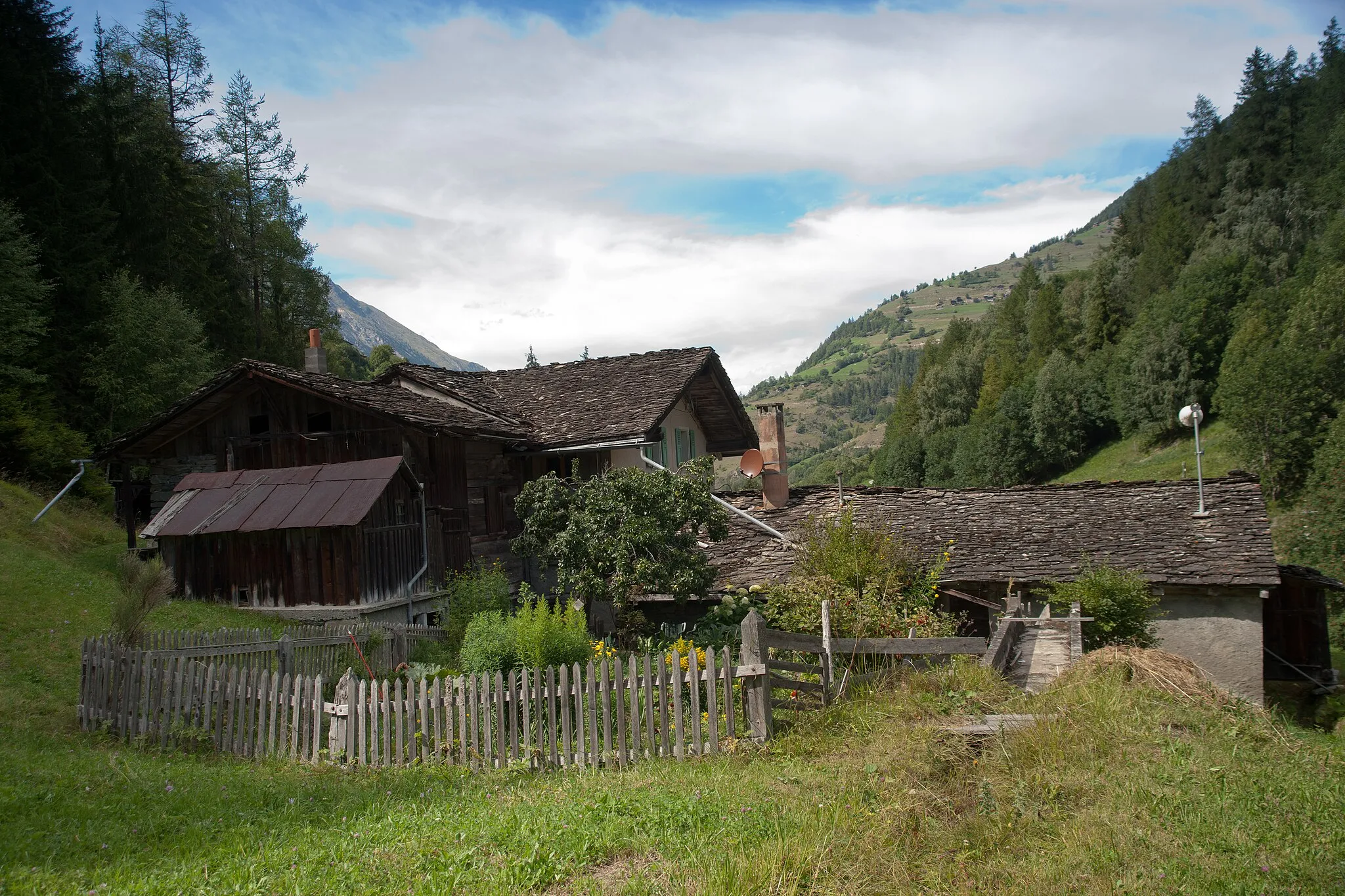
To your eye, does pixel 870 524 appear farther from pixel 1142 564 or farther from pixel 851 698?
pixel 851 698

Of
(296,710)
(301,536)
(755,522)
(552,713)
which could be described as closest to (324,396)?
(301,536)

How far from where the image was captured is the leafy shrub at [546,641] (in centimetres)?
1048

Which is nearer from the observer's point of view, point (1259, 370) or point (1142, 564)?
point (1142, 564)

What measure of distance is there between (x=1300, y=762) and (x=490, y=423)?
49.9 feet

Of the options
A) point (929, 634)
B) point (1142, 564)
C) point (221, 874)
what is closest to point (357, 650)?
point (221, 874)

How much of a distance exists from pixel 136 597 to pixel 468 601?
18.6 ft

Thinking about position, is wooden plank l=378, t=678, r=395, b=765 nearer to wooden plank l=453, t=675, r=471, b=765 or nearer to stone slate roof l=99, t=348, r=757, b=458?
wooden plank l=453, t=675, r=471, b=765

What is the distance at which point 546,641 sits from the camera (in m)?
10.6

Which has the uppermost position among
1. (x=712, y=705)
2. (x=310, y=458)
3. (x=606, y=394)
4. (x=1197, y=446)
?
(x=606, y=394)

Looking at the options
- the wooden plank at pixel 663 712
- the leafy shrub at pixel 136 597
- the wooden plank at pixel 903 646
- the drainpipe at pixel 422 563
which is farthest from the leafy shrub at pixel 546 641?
the drainpipe at pixel 422 563

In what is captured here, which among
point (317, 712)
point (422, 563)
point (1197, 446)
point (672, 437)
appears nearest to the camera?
point (317, 712)

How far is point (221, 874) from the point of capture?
18.5 feet

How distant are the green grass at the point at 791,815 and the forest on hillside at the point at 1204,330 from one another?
34664 mm

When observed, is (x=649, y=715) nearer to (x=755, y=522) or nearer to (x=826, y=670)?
(x=826, y=670)
